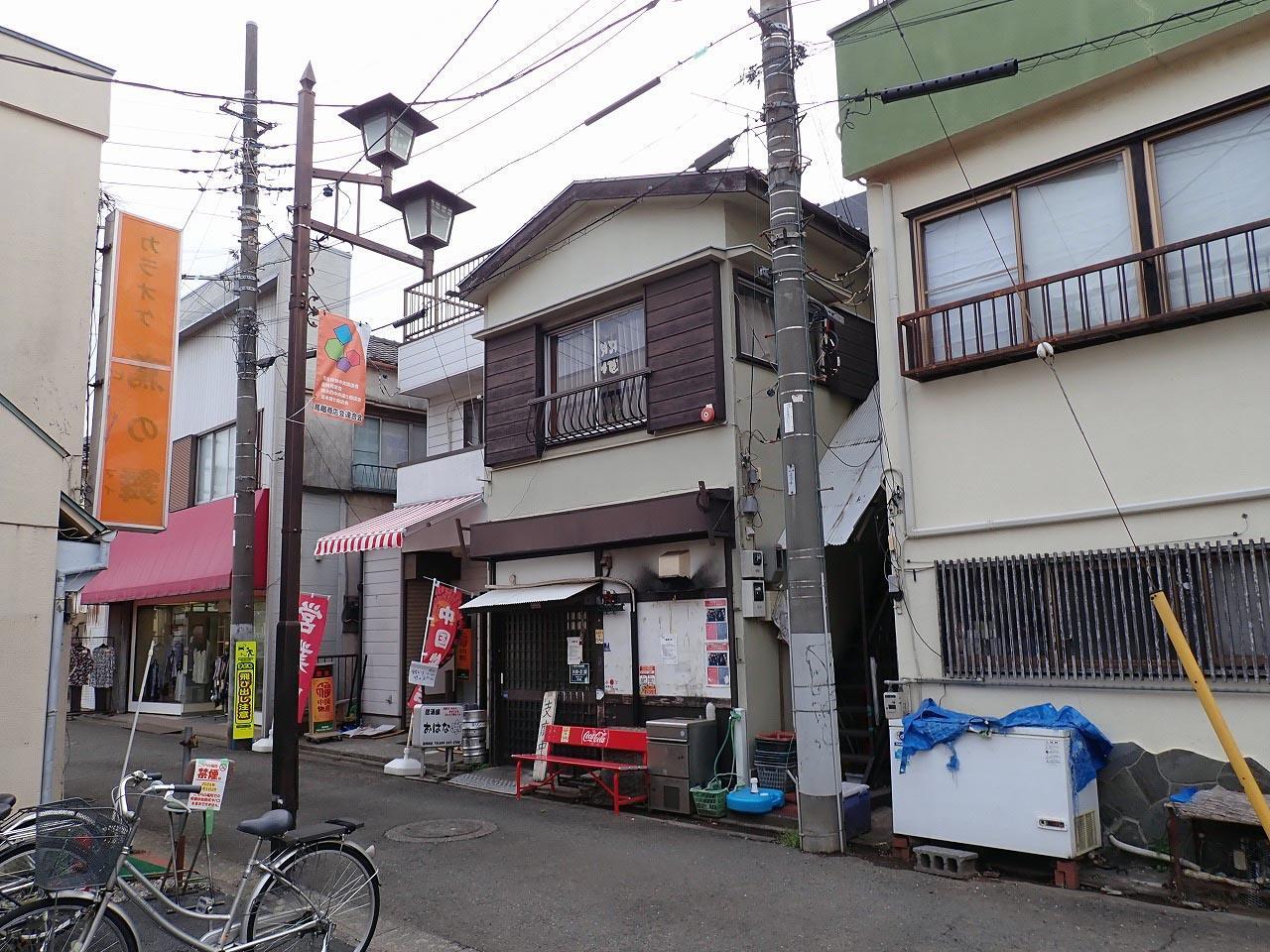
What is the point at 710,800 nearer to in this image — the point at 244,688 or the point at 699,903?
the point at 699,903

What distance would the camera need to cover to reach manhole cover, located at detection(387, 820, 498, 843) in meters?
9.38

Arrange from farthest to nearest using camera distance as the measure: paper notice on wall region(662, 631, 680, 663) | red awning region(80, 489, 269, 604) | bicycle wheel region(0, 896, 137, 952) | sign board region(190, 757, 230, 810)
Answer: red awning region(80, 489, 269, 604) < paper notice on wall region(662, 631, 680, 663) < sign board region(190, 757, 230, 810) < bicycle wheel region(0, 896, 137, 952)

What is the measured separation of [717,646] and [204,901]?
6.48m

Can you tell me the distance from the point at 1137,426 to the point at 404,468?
13397 millimetres

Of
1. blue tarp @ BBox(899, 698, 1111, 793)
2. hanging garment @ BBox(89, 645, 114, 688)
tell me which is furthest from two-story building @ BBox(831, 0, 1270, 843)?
hanging garment @ BBox(89, 645, 114, 688)

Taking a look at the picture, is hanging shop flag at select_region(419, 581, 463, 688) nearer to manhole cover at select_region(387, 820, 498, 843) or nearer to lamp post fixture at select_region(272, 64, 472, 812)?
lamp post fixture at select_region(272, 64, 472, 812)

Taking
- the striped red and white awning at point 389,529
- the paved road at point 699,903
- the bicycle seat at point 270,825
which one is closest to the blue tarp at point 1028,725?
the paved road at point 699,903

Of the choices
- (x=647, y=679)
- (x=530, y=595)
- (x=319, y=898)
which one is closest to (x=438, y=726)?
(x=530, y=595)

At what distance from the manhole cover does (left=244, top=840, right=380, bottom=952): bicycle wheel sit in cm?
334

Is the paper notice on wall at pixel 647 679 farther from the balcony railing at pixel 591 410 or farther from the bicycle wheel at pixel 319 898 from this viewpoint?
the bicycle wheel at pixel 319 898

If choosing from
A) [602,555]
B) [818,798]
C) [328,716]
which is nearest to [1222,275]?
[818,798]

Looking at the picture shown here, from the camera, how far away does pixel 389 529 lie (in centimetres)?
1533

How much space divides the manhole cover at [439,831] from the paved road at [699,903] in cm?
19

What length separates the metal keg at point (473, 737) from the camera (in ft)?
43.6
